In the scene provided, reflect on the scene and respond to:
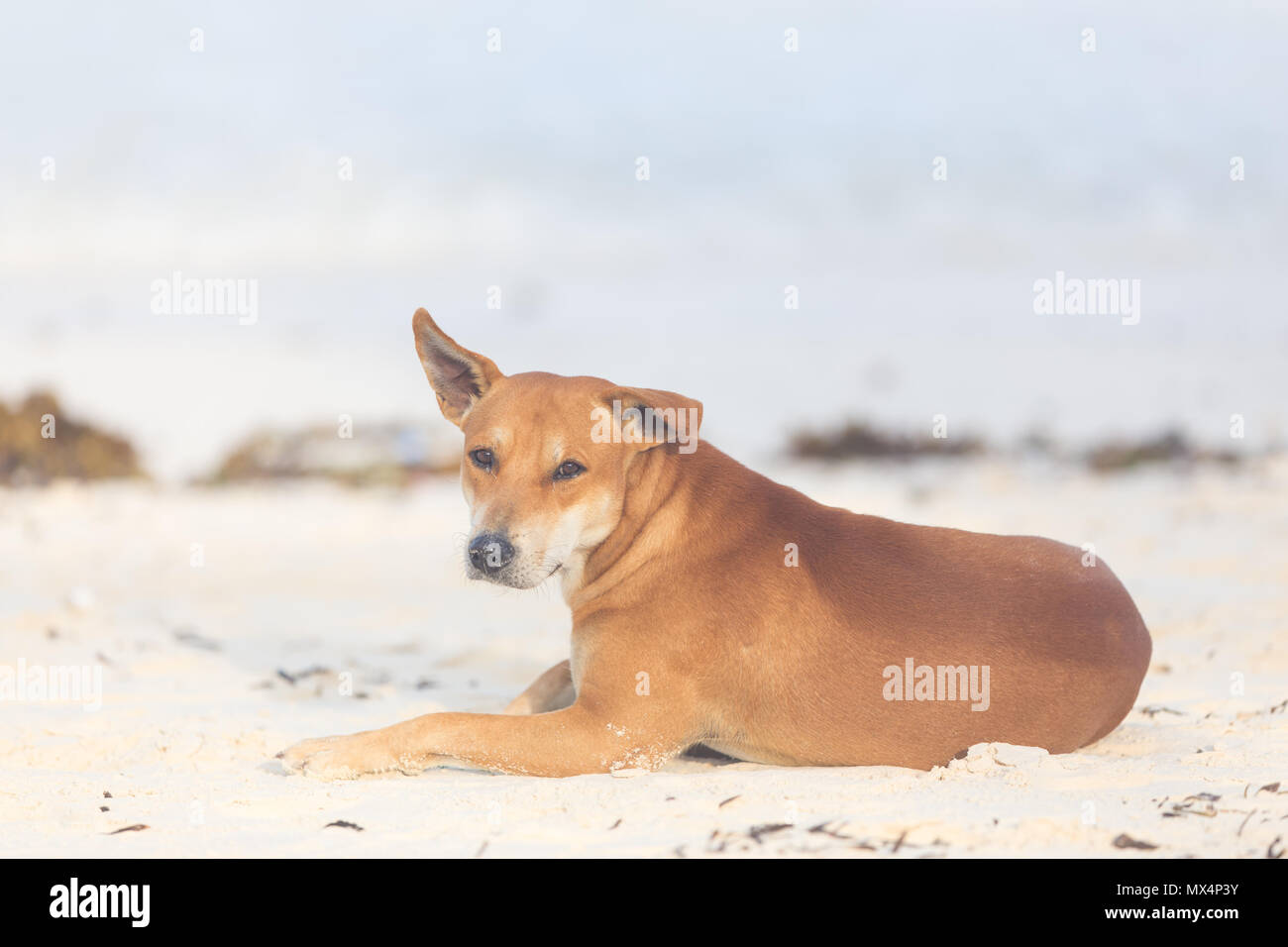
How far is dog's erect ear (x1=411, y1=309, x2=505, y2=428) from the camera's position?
625 centimetres

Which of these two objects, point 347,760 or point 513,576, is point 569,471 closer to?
point 513,576

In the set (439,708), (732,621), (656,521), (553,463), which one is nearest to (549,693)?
(439,708)

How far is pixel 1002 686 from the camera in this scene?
18.3ft

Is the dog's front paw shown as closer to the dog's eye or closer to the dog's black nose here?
the dog's black nose

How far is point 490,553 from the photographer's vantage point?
17.8 feet

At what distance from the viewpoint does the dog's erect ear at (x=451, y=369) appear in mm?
6254

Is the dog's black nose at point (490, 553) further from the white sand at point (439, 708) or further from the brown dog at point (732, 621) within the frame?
the white sand at point (439, 708)

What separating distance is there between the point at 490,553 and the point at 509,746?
831 millimetres

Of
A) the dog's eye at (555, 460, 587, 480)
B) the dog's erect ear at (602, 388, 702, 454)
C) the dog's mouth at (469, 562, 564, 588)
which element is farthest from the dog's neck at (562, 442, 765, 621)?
the dog's mouth at (469, 562, 564, 588)

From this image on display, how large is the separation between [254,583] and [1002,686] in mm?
8230
